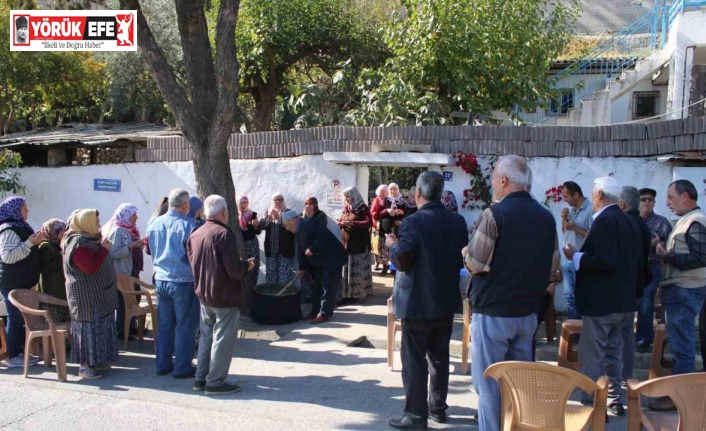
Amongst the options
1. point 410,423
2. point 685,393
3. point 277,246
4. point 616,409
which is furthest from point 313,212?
point 685,393

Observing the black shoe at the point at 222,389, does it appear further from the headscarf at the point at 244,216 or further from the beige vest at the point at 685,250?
the beige vest at the point at 685,250

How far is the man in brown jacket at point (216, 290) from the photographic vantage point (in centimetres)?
566

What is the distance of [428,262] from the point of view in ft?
15.6

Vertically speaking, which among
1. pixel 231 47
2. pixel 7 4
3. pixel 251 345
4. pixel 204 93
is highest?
pixel 7 4

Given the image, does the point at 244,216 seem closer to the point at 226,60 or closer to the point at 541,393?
the point at 226,60

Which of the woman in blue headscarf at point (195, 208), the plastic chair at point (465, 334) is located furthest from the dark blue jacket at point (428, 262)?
the woman in blue headscarf at point (195, 208)

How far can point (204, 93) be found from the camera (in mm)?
8352

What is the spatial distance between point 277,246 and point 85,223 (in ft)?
11.9

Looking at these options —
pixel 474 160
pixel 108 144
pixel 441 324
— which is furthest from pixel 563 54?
pixel 441 324

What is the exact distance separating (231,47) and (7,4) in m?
8.68

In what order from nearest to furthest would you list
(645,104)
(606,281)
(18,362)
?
(606,281), (18,362), (645,104)

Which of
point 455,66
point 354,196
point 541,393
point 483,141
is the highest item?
point 455,66

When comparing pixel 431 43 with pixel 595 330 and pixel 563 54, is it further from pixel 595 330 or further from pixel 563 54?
pixel 595 330

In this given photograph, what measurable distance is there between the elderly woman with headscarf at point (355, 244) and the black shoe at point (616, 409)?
456cm
